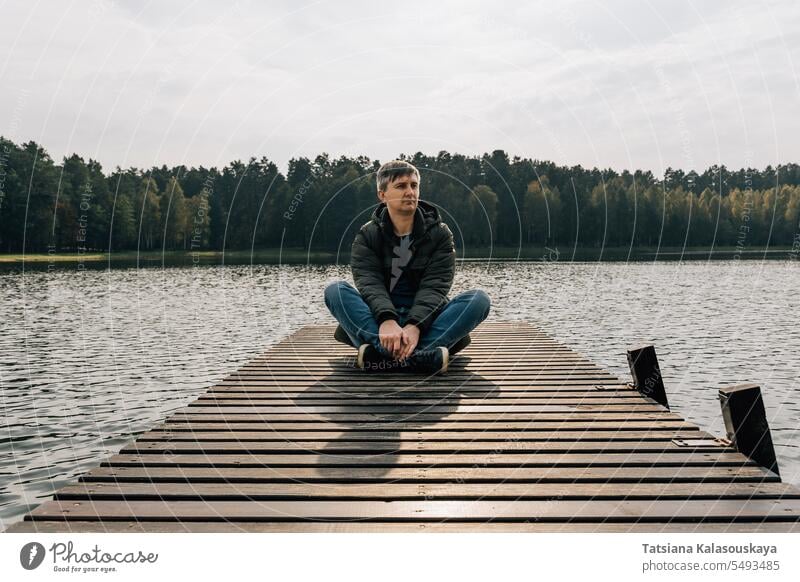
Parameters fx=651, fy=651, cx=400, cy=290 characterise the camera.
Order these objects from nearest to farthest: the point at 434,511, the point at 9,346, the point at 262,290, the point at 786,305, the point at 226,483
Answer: the point at 434,511 → the point at 226,483 → the point at 9,346 → the point at 786,305 → the point at 262,290

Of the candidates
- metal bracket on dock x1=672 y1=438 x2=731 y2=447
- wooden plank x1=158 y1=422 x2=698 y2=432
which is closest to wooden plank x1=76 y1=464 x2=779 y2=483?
metal bracket on dock x1=672 y1=438 x2=731 y2=447

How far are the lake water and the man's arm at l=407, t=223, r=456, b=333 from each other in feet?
13.8

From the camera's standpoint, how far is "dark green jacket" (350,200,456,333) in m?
7.57

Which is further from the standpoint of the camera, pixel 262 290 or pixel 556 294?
pixel 262 290

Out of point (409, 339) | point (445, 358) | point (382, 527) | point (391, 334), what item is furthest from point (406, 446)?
point (445, 358)

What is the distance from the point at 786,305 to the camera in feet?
87.5

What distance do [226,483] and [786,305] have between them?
28.1m

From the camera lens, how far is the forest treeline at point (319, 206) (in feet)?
241

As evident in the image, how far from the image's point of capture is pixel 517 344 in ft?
37.2
